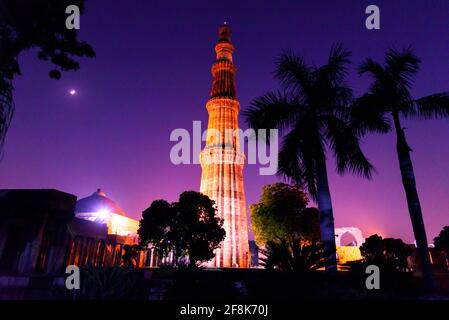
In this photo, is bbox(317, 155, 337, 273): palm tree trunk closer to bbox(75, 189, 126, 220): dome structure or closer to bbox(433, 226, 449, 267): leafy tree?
bbox(433, 226, 449, 267): leafy tree

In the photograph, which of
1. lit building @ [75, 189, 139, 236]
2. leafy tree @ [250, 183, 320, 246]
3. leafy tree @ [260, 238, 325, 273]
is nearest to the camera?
leafy tree @ [260, 238, 325, 273]

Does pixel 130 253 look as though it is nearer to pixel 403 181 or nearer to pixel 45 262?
pixel 45 262

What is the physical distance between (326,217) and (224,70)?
36771 mm

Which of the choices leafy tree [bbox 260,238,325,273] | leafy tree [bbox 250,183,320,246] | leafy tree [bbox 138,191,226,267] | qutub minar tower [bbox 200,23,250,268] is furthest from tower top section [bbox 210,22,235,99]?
leafy tree [bbox 260,238,325,273]

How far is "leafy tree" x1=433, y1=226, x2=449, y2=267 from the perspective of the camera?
61.1 feet

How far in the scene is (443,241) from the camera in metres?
18.9

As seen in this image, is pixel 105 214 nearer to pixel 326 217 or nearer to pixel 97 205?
pixel 97 205

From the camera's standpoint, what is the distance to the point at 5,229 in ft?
36.8

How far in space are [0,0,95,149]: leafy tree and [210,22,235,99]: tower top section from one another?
34.7 m

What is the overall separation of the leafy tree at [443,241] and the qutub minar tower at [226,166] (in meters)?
21.9

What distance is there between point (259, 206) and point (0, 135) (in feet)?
92.8
